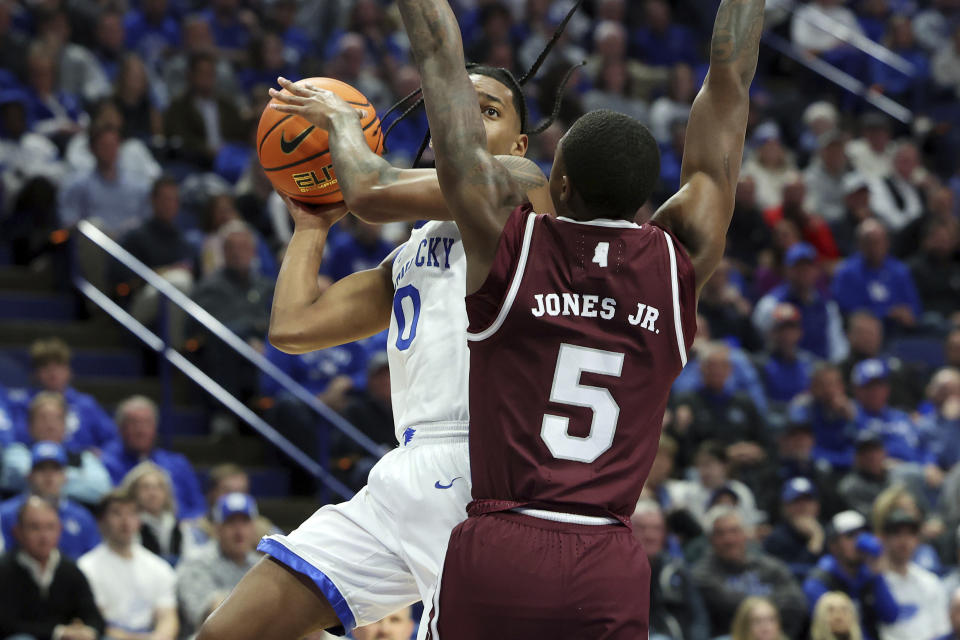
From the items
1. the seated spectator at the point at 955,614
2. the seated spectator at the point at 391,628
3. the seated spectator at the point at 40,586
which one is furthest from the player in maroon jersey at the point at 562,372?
the seated spectator at the point at 955,614

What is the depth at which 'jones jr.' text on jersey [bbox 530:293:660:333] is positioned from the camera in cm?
327

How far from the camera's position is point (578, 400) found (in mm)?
3262

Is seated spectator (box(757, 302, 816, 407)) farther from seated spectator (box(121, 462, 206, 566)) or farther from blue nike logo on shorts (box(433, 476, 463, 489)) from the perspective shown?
blue nike logo on shorts (box(433, 476, 463, 489))

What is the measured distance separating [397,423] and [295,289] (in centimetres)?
51

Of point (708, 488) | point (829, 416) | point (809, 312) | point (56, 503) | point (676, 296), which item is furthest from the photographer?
point (809, 312)

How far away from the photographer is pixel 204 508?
Answer: 9500mm

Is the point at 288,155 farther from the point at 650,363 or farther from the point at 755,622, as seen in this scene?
the point at 755,622

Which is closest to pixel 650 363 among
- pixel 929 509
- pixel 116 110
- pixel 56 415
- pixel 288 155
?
pixel 288 155

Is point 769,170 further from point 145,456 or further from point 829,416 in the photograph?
point 145,456

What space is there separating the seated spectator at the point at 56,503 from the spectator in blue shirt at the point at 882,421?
6321mm

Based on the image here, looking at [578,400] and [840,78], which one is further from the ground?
[840,78]

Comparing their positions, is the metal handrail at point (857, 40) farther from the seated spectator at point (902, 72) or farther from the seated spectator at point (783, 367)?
the seated spectator at point (783, 367)

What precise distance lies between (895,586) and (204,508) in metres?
4.68

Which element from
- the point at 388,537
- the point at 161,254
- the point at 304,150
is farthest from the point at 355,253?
the point at 388,537
